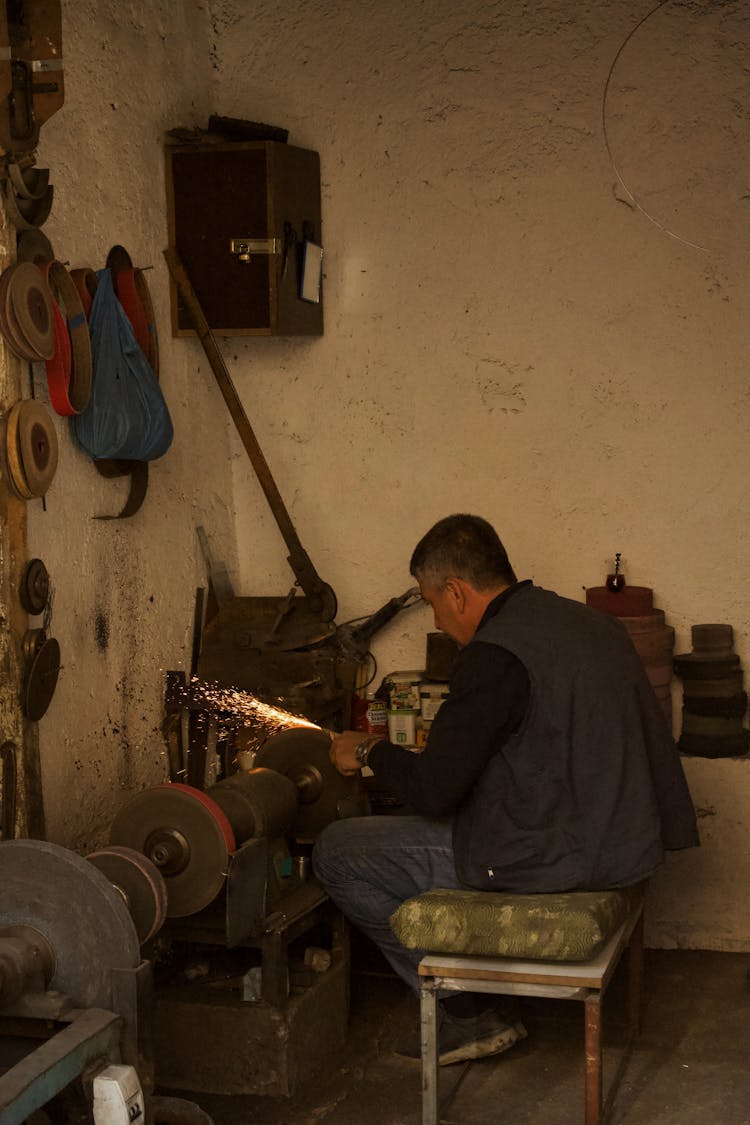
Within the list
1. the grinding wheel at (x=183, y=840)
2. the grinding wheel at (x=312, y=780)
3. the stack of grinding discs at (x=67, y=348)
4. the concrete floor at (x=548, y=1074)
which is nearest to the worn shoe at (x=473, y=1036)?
the concrete floor at (x=548, y=1074)

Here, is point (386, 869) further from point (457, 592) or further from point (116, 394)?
point (116, 394)

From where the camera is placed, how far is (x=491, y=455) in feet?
16.3

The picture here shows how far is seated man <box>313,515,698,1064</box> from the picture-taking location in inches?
137

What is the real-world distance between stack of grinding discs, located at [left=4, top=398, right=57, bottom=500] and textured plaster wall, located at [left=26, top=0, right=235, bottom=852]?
150 millimetres

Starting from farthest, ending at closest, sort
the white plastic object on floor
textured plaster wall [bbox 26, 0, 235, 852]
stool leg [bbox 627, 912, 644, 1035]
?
stool leg [bbox 627, 912, 644, 1035] < textured plaster wall [bbox 26, 0, 235, 852] < the white plastic object on floor

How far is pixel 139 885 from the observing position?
327 cm

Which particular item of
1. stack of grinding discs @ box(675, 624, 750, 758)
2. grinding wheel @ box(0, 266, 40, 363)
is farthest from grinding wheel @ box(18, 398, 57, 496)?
stack of grinding discs @ box(675, 624, 750, 758)

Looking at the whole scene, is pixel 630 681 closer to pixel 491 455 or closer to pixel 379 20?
pixel 491 455

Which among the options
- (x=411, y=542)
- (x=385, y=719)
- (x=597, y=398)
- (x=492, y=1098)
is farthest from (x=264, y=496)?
(x=492, y=1098)

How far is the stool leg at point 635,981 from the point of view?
4.04 m

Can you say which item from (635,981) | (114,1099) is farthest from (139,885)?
(635,981)

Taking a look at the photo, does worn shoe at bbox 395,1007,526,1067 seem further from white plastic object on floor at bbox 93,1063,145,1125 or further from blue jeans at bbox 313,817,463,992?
white plastic object on floor at bbox 93,1063,145,1125

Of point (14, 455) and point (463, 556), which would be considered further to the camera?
point (463, 556)

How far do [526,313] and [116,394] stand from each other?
167 cm
